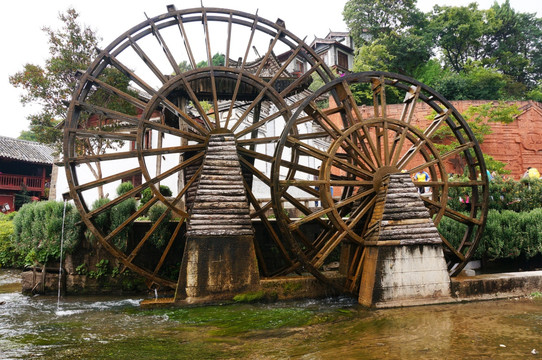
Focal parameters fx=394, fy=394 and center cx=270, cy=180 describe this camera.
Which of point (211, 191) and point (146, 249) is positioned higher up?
point (211, 191)

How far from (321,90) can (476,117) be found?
1652cm

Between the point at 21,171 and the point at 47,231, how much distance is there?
63.0ft

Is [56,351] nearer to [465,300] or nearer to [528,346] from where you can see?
[528,346]

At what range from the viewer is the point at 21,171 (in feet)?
83.8

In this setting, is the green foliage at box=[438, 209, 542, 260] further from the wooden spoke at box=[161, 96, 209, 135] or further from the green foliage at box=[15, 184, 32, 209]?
the green foliage at box=[15, 184, 32, 209]

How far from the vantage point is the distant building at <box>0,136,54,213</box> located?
2394 centimetres

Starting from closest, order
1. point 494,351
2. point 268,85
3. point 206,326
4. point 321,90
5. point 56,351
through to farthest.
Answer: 1. point 494,351
2. point 56,351
3. point 206,326
4. point 321,90
5. point 268,85

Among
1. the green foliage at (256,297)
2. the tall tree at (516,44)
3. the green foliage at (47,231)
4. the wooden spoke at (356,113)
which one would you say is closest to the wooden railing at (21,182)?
the green foliage at (47,231)

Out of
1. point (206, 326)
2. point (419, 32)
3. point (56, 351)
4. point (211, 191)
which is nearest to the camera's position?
point (56, 351)

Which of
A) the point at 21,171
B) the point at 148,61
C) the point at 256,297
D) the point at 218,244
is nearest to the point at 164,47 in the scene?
the point at 148,61

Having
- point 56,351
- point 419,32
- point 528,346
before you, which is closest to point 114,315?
point 56,351

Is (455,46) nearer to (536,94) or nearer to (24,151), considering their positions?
(536,94)

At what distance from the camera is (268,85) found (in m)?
9.75

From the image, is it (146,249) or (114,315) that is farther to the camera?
(146,249)
